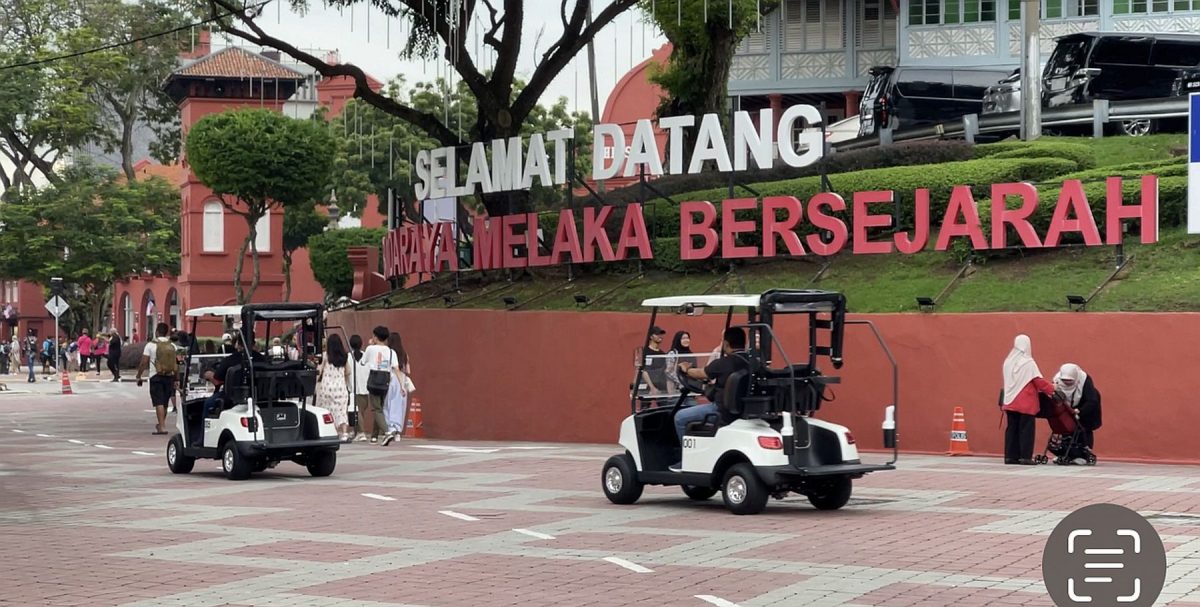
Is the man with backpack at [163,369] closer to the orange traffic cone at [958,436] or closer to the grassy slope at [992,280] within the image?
the grassy slope at [992,280]

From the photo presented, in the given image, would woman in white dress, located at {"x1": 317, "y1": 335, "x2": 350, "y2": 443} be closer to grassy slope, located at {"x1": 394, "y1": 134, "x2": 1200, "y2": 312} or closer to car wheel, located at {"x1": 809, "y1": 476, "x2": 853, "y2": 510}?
grassy slope, located at {"x1": 394, "y1": 134, "x2": 1200, "y2": 312}

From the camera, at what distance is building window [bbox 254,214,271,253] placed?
6806cm

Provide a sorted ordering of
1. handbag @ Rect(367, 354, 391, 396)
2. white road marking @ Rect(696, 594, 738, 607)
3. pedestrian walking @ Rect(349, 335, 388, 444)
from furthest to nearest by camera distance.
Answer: pedestrian walking @ Rect(349, 335, 388, 444) < handbag @ Rect(367, 354, 391, 396) < white road marking @ Rect(696, 594, 738, 607)

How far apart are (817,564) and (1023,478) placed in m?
7.07

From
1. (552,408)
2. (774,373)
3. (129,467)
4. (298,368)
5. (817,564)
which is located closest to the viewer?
(817,564)

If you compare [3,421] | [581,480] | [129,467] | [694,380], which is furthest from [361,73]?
[694,380]

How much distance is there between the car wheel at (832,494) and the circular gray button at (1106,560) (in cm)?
945

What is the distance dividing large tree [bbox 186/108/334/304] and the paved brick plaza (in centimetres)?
2660

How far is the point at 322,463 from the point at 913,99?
23621mm

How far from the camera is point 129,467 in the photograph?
21625mm

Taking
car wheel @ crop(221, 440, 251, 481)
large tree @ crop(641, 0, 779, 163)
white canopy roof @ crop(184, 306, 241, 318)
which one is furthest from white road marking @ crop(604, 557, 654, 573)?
large tree @ crop(641, 0, 779, 163)

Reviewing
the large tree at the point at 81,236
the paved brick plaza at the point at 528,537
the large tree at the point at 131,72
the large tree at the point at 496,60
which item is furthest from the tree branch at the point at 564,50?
the large tree at the point at 131,72

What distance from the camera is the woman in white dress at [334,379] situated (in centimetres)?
2475

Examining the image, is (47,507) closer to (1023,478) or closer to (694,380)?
(694,380)
